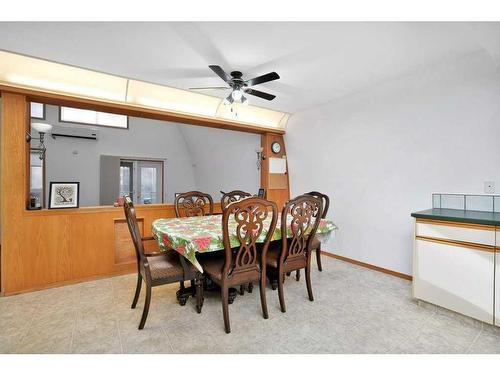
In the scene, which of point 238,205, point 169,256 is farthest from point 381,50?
point 169,256

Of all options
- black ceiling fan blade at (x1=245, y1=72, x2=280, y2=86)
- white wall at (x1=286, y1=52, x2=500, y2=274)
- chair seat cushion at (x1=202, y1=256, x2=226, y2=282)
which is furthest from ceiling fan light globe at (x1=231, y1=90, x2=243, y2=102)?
white wall at (x1=286, y1=52, x2=500, y2=274)

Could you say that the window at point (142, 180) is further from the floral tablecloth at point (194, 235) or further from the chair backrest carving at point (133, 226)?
the chair backrest carving at point (133, 226)

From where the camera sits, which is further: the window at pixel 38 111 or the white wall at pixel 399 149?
the window at pixel 38 111

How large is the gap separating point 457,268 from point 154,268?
2.47 metres

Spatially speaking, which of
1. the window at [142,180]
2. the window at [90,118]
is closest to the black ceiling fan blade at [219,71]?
the window at [90,118]

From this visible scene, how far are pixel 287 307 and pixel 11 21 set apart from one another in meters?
3.13

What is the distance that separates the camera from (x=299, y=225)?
2.20 metres

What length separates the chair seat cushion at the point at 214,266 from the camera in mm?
1934

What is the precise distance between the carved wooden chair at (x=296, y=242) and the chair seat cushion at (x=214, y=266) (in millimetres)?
454

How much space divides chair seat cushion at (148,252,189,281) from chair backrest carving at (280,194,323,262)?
2.94 feet

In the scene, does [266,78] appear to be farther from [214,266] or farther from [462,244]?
[462,244]

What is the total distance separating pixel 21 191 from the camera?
97.9 inches

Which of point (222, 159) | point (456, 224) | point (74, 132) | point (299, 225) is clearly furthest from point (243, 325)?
point (74, 132)
